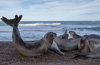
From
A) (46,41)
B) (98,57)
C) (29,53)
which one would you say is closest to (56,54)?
(46,41)

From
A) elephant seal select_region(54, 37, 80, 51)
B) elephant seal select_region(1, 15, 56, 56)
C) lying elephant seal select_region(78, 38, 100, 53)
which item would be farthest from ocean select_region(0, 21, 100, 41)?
elephant seal select_region(1, 15, 56, 56)

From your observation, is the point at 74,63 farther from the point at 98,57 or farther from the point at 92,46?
the point at 92,46

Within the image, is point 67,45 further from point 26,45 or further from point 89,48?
point 26,45

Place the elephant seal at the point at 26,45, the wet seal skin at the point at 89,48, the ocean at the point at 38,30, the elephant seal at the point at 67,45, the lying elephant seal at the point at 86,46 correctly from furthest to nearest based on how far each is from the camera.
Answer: the ocean at the point at 38,30
the elephant seal at the point at 67,45
the lying elephant seal at the point at 86,46
the wet seal skin at the point at 89,48
the elephant seal at the point at 26,45

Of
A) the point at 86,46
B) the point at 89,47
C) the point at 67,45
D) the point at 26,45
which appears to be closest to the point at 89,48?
the point at 89,47

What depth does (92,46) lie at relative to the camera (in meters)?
6.17

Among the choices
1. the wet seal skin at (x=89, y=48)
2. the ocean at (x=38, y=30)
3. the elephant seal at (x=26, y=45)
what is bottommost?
the ocean at (x=38, y=30)

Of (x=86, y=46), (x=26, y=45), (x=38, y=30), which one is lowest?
(x=38, y=30)

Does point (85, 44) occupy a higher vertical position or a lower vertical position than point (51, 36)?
lower

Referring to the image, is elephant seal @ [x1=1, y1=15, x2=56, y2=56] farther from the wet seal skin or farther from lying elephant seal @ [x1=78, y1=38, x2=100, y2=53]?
lying elephant seal @ [x1=78, y1=38, x2=100, y2=53]

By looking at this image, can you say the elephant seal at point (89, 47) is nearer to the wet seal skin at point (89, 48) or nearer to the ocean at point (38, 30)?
the wet seal skin at point (89, 48)

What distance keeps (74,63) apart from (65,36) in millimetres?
4006

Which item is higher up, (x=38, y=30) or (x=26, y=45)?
(x=26, y=45)

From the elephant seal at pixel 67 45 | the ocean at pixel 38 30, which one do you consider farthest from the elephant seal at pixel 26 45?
the ocean at pixel 38 30
